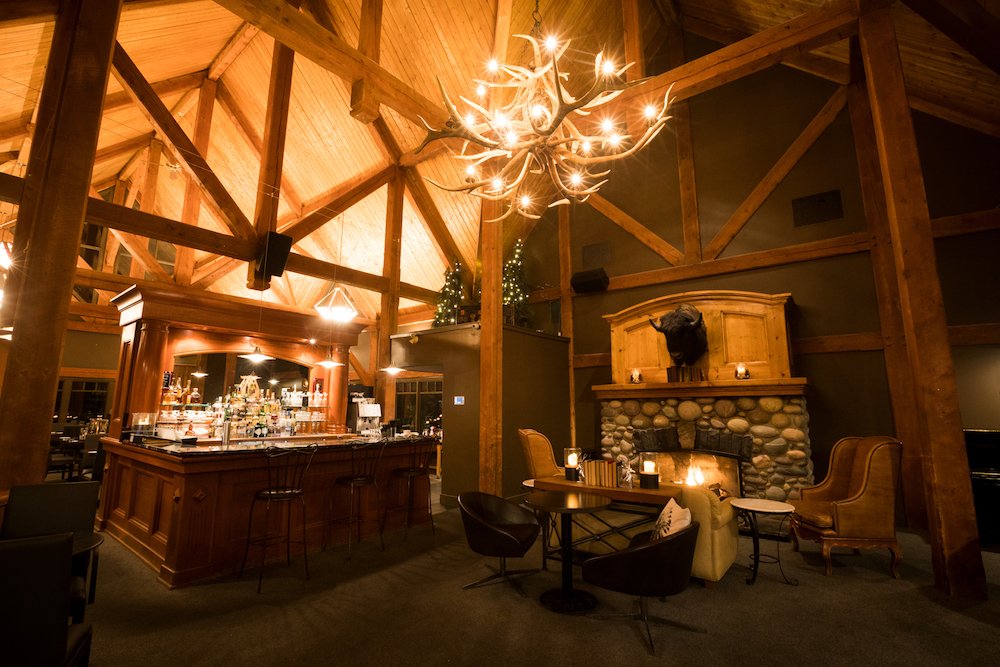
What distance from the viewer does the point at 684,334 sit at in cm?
616

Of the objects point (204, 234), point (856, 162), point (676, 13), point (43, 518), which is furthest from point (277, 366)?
point (856, 162)

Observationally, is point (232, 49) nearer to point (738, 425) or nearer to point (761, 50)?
point (761, 50)

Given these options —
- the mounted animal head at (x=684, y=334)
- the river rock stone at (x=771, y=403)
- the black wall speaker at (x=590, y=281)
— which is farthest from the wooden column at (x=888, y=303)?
the black wall speaker at (x=590, y=281)

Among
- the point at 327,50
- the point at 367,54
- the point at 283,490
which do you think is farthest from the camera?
the point at 367,54

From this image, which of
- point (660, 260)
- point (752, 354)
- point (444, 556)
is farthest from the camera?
point (660, 260)

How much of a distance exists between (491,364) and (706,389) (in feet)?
9.74

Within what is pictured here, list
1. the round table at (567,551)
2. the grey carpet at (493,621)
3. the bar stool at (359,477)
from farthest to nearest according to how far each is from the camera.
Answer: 1. the bar stool at (359,477)
2. the round table at (567,551)
3. the grey carpet at (493,621)

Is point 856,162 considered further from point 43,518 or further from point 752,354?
point 43,518

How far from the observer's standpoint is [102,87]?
11.5 ft

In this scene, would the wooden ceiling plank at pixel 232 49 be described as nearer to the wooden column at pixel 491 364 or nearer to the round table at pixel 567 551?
the wooden column at pixel 491 364

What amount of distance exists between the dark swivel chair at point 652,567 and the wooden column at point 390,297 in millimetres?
5941

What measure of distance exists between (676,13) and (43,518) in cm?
1019

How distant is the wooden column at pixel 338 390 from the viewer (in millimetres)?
7816

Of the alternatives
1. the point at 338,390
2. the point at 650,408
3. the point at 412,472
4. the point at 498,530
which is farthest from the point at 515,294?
the point at 498,530
